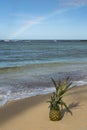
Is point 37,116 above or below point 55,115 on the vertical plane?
below

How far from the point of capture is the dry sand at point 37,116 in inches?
288

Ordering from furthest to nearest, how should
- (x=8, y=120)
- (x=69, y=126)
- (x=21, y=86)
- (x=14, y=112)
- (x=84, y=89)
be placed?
1. (x=21, y=86)
2. (x=84, y=89)
3. (x=14, y=112)
4. (x=8, y=120)
5. (x=69, y=126)

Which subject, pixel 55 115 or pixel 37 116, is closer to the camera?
pixel 55 115

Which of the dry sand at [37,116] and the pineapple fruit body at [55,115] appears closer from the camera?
the dry sand at [37,116]

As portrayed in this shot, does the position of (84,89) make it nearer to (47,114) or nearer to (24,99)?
(24,99)

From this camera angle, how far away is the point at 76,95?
10.7m

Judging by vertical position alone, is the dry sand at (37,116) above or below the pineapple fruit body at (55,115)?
below

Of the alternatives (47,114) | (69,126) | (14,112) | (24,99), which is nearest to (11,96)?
(24,99)

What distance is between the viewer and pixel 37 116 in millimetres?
8070

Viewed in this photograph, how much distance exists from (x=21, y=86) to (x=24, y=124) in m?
5.44

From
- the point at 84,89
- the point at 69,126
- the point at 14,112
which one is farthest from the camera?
the point at 84,89

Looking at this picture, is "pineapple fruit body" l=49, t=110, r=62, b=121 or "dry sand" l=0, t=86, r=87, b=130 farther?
"pineapple fruit body" l=49, t=110, r=62, b=121

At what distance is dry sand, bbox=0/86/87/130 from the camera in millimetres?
7320

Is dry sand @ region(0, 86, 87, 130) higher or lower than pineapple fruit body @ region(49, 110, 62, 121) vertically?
lower
